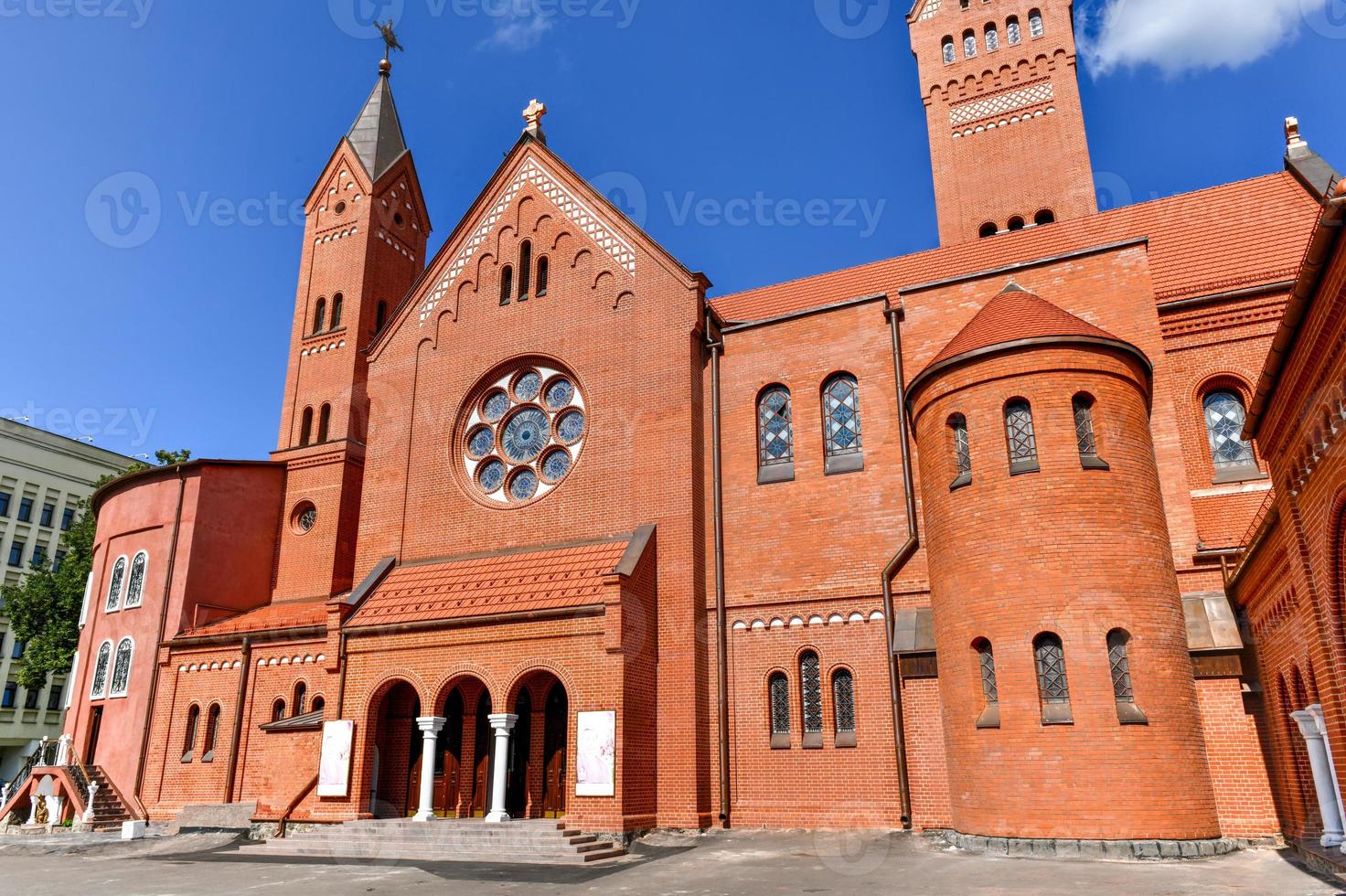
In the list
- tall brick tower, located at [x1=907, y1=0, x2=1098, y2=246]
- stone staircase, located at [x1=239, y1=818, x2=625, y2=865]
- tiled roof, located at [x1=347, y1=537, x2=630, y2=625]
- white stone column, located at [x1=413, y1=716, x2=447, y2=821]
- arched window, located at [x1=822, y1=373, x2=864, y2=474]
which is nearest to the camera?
stone staircase, located at [x1=239, y1=818, x2=625, y2=865]

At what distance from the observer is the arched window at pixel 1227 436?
17.3 m

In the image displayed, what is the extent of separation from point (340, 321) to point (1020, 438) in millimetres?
21545

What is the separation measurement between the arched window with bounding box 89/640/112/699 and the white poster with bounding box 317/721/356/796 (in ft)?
35.2

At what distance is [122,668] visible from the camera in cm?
2620

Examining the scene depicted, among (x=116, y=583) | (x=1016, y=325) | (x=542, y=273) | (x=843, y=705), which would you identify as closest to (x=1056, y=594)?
(x=1016, y=325)

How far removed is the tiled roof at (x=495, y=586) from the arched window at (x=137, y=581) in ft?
31.3

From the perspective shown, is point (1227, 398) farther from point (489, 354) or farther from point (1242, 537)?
point (489, 354)

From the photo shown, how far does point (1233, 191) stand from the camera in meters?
22.0

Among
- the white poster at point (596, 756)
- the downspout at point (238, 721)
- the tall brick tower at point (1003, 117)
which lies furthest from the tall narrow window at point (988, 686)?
the downspout at point (238, 721)

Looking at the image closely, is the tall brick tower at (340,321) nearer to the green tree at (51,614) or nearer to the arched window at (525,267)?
the arched window at (525,267)

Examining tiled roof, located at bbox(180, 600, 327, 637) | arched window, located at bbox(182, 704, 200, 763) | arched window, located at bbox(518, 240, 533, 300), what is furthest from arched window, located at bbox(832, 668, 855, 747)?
arched window, located at bbox(182, 704, 200, 763)

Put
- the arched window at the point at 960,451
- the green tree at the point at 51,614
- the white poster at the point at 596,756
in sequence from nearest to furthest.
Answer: the arched window at the point at 960,451 < the white poster at the point at 596,756 < the green tree at the point at 51,614

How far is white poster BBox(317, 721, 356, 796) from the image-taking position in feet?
62.4

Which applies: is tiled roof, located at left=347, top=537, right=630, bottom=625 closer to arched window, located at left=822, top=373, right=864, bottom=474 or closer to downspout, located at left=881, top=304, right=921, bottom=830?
arched window, located at left=822, top=373, right=864, bottom=474
